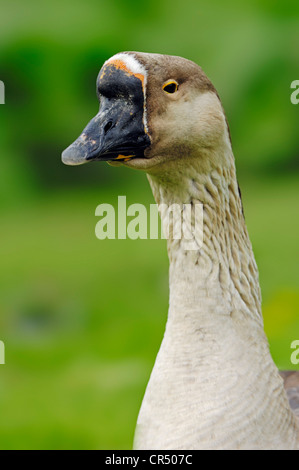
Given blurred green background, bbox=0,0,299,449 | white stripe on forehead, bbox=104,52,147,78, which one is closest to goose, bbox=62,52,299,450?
white stripe on forehead, bbox=104,52,147,78

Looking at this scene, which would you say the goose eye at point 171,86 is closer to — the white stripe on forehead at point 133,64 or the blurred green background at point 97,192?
the white stripe on forehead at point 133,64

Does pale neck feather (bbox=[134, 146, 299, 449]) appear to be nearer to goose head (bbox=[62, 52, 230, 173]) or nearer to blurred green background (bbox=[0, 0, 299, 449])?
goose head (bbox=[62, 52, 230, 173])

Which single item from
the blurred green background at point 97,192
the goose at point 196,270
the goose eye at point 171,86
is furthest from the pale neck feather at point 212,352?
the blurred green background at point 97,192

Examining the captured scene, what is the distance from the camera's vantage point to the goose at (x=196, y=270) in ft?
4.41

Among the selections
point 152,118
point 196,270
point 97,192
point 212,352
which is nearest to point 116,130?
point 152,118

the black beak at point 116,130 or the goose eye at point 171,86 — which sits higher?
the goose eye at point 171,86

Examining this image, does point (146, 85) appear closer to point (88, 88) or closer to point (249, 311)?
point (249, 311)

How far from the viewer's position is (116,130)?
1.34m

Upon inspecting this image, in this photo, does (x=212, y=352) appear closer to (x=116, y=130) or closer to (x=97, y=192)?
(x=116, y=130)

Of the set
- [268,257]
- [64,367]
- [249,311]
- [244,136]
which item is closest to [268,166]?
[244,136]

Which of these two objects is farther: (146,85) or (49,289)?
(49,289)

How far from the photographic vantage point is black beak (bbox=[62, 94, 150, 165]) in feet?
4.33

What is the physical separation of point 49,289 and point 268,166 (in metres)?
1.63
